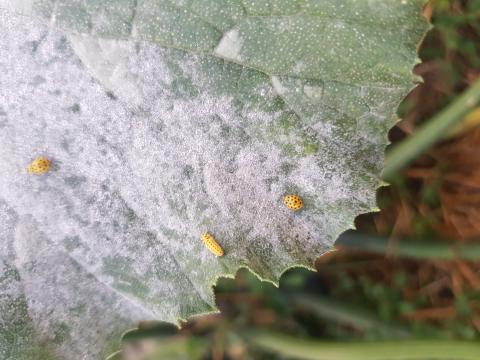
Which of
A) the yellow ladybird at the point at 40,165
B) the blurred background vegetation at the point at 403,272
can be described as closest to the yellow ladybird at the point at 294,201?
the yellow ladybird at the point at 40,165

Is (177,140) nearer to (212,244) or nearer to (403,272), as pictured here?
(212,244)

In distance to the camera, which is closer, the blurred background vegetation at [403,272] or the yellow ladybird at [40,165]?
the yellow ladybird at [40,165]

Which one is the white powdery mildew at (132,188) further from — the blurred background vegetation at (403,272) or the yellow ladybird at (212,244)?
the blurred background vegetation at (403,272)

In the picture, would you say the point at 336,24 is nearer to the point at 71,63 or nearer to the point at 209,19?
the point at 209,19

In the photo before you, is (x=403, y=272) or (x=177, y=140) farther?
(x=403, y=272)

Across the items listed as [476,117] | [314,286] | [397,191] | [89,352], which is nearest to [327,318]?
[314,286]

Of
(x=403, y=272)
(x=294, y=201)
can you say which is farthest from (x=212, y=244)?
(x=403, y=272)

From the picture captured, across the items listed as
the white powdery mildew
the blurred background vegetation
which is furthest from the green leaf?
the blurred background vegetation
